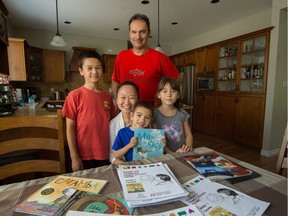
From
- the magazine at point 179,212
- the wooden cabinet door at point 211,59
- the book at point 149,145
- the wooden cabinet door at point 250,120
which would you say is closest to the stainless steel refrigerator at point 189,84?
the wooden cabinet door at point 211,59

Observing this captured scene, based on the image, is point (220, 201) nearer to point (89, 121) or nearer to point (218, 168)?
point (218, 168)

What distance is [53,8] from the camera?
10.1 ft

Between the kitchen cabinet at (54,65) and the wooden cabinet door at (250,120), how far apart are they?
4141 millimetres

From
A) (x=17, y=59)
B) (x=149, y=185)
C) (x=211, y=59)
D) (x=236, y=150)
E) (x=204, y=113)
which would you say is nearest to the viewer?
(x=149, y=185)

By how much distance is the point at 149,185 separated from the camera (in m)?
0.62

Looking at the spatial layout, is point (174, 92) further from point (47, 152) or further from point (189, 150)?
point (47, 152)

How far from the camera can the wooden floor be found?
8.66ft

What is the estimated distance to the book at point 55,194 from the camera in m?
0.51

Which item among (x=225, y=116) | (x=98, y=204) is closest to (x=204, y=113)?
(x=225, y=116)

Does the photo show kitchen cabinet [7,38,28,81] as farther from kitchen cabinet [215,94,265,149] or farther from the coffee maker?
kitchen cabinet [215,94,265,149]

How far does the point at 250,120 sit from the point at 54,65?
178 inches

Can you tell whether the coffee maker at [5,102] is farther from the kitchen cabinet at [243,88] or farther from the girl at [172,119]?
the kitchen cabinet at [243,88]

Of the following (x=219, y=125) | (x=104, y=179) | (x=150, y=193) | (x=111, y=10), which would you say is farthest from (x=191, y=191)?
(x=219, y=125)

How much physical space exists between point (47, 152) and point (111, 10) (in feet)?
8.50
